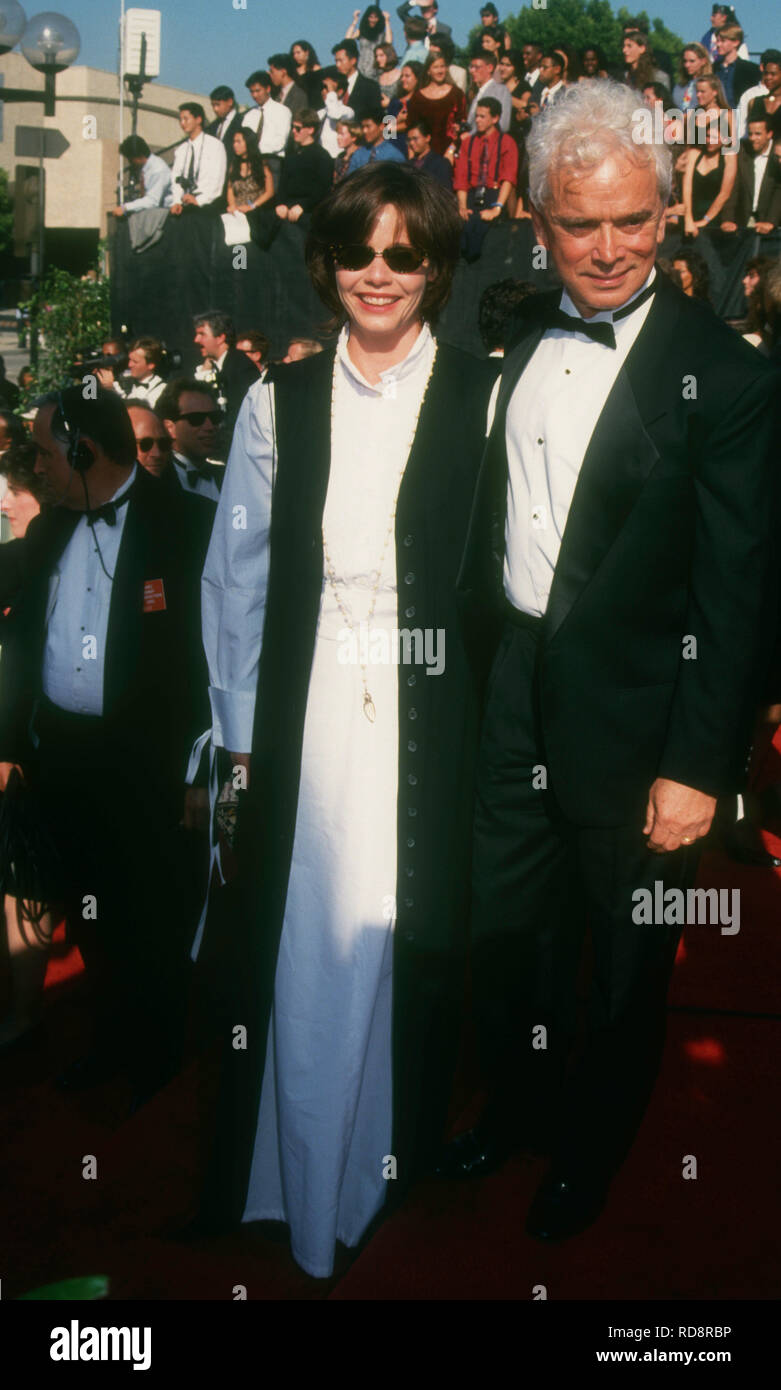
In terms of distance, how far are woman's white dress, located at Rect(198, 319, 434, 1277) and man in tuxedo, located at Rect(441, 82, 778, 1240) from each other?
0.63 ft

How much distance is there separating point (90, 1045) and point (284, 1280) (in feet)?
3.90

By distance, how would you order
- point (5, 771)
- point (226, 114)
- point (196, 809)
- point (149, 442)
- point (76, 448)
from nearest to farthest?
1. point (76, 448)
2. point (196, 809)
3. point (5, 771)
4. point (149, 442)
5. point (226, 114)

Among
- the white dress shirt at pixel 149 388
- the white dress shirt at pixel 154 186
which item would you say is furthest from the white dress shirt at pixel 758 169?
the white dress shirt at pixel 154 186

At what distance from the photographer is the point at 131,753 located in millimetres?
3096

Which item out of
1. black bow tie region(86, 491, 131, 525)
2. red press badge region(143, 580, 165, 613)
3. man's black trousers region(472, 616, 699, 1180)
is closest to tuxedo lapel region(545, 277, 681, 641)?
man's black trousers region(472, 616, 699, 1180)

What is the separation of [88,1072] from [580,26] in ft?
226

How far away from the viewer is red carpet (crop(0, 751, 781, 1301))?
2.23m

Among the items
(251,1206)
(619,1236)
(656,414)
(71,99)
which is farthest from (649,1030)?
(71,99)

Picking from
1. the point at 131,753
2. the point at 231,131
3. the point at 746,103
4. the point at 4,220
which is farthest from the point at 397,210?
the point at 4,220

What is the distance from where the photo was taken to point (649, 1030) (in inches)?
91.6

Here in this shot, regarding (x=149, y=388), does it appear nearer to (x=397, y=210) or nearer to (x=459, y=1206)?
(x=397, y=210)

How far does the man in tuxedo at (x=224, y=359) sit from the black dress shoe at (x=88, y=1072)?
6178 millimetres
